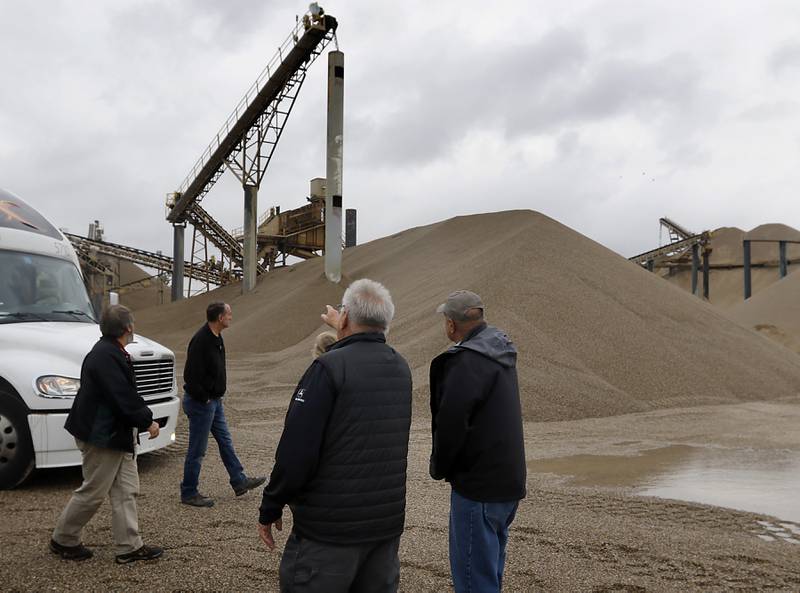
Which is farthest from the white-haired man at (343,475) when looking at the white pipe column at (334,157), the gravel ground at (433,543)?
the white pipe column at (334,157)

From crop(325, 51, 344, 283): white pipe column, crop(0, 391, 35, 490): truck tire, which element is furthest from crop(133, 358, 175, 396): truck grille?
crop(325, 51, 344, 283): white pipe column

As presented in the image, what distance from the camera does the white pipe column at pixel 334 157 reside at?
26.7m

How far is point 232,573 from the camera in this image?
4.38 meters

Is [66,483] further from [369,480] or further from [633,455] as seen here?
[633,455]

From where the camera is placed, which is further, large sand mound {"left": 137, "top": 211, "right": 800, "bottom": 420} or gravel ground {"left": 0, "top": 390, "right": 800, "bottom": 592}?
large sand mound {"left": 137, "top": 211, "right": 800, "bottom": 420}

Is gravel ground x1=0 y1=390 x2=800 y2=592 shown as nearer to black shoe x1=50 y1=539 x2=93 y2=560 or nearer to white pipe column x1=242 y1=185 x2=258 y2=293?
black shoe x1=50 y1=539 x2=93 y2=560

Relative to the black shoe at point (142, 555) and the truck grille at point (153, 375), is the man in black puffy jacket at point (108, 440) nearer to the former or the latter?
the black shoe at point (142, 555)

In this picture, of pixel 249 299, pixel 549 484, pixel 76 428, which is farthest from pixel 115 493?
pixel 249 299

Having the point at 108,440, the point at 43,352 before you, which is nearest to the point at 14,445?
the point at 43,352

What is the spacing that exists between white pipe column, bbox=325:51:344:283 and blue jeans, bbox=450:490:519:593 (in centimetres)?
2396

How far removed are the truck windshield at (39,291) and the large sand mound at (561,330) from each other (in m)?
6.38

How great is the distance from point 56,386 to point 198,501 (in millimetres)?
1732

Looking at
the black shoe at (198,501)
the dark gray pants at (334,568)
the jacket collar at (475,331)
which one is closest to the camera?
the dark gray pants at (334,568)

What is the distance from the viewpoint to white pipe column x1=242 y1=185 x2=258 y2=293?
31.9 m
